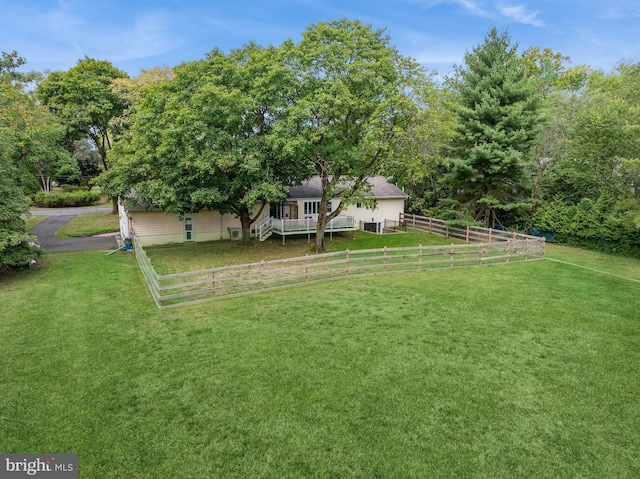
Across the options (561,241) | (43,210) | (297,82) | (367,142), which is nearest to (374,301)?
(367,142)

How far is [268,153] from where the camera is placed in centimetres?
1806

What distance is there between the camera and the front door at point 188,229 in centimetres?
2277

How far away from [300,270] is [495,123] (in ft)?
53.7

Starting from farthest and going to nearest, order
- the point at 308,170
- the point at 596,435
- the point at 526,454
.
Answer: the point at 308,170
the point at 596,435
the point at 526,454

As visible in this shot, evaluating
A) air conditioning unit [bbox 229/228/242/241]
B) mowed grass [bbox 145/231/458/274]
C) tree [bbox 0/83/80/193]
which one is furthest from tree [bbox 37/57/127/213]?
mowed grass [bbox 145/231/458/274]

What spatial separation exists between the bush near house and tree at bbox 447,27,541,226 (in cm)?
3601

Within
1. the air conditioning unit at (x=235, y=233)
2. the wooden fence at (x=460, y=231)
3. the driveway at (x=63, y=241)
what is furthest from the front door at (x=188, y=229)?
the wooden fence at (x=460, y=231)

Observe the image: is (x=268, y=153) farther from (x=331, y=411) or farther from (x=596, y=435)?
(x=596, y=435)

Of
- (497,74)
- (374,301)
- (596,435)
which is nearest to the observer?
(596,435)

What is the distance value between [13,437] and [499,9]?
26548mm

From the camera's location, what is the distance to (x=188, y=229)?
22953 millimetres

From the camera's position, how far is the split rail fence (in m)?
12.0

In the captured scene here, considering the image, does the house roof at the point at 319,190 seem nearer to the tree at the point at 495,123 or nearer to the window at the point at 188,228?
the tree at the point at 495,123

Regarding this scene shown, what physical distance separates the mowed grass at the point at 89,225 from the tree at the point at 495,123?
77.4 feet
